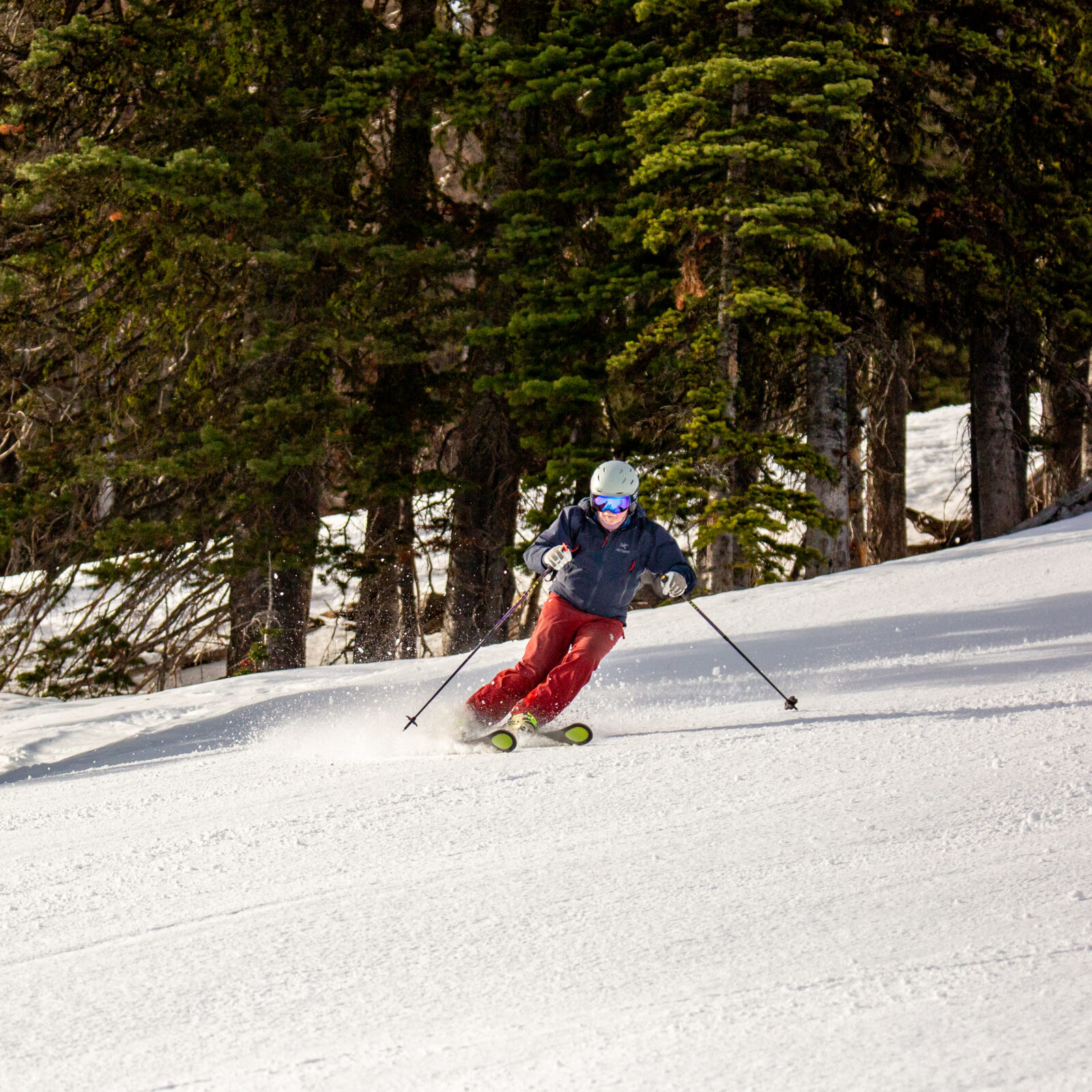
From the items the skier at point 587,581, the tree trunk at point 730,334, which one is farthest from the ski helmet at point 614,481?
the tree trunk at point 730,334

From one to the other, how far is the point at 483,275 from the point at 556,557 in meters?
8.31

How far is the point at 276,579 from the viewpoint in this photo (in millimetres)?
13945

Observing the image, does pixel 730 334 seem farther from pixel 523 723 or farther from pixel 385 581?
pixel 523 723

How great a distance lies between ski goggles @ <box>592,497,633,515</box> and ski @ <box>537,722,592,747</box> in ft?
3.74

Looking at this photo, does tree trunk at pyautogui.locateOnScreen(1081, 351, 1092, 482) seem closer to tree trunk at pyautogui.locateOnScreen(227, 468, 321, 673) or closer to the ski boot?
tree trunk at pyautogui.locateOnScreen(227, 468, 321, 673)

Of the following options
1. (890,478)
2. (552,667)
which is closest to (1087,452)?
(890,478)

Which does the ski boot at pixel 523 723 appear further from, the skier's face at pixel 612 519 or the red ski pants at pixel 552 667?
the skier's face at pixel 612 519

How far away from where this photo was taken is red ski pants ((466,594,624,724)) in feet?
20.5

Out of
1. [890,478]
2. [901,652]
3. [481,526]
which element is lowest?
[901,652]

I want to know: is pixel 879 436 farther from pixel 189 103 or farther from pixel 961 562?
pixel 189 103

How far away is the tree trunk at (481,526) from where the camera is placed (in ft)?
47.1

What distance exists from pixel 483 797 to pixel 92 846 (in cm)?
148

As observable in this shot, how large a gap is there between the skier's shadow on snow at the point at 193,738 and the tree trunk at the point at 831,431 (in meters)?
6.22

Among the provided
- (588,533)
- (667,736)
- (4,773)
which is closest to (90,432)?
(4,773)
